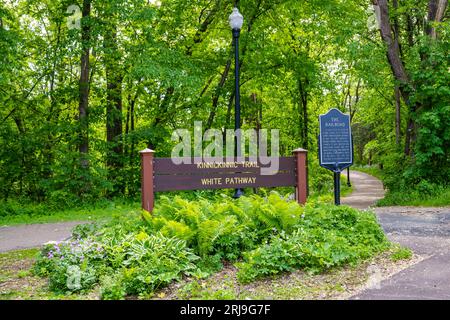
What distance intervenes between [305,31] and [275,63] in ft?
8.64

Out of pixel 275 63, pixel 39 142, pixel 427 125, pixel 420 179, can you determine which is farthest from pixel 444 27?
pixel 39 142

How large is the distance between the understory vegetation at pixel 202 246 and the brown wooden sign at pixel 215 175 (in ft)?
1.78

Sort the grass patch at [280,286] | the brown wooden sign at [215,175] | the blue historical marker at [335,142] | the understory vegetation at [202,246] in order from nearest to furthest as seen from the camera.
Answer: the grass patch at [280,286], the understory vegetation at [202,246], the brown wooden sign at [215,175], the blue historical marker at [335,142]

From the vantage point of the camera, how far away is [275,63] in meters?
17.4

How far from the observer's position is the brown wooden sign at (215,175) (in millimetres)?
7527

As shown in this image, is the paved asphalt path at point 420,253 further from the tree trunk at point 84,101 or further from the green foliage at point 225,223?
the tree trunk at point 84,101

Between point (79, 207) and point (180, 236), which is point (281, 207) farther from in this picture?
point (79, 207)

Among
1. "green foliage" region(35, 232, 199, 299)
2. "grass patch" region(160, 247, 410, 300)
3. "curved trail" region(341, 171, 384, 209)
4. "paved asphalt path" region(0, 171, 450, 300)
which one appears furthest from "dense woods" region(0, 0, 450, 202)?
"grass patch" region(160, 247, 410, 300)

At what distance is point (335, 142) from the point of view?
9.02 m

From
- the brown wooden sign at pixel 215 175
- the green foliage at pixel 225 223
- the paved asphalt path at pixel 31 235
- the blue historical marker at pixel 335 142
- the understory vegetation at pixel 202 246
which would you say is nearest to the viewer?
the understory vegetation at pixel 202 246

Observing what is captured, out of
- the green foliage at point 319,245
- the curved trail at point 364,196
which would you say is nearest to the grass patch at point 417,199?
the curved trail at point 364,196

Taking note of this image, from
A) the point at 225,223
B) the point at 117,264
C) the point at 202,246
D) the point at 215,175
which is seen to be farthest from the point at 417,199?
the point at 117,264

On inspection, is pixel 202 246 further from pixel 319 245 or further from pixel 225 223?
pixel 319 245

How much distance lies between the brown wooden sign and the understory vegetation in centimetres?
54
